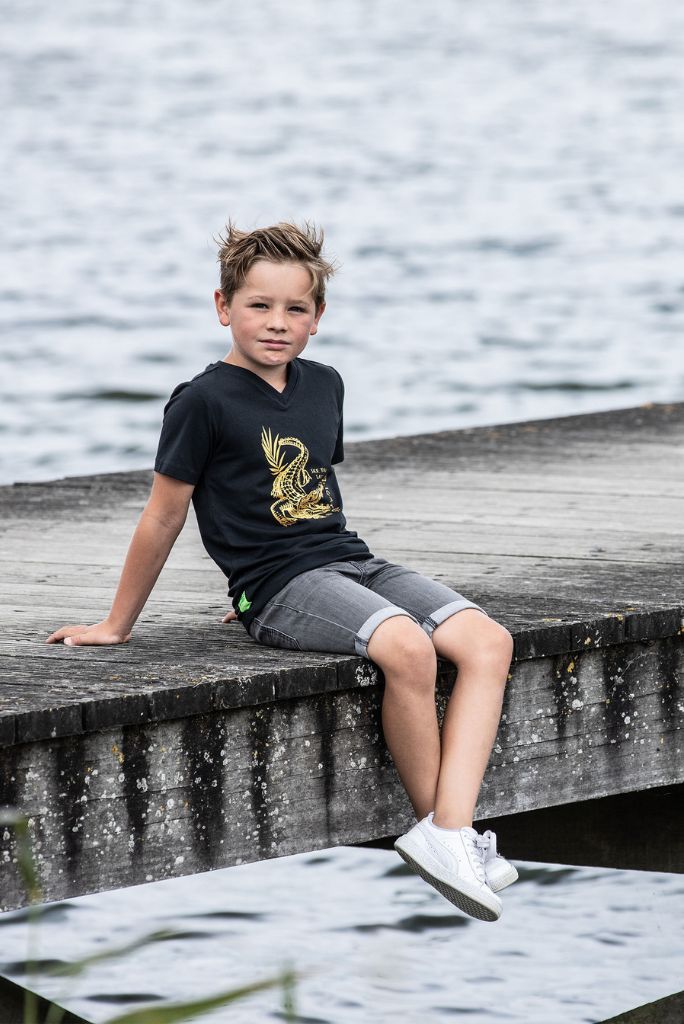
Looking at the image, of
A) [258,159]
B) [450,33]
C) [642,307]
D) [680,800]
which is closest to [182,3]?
[450,33]

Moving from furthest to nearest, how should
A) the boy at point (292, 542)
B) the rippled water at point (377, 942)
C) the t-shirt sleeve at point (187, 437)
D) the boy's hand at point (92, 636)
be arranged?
1. the rippled water at point (377, 942)
2. the boy's hand at point (92, 636)
3. the t-shirt sleeve at point (187, 437)
4. the boy at point (292, 542)

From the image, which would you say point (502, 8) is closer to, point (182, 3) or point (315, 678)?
point (182, 3)

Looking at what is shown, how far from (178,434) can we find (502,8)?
1576 inches

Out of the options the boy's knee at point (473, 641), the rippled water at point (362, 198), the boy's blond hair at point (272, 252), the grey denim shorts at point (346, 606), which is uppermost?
Answer: the rippled water at point (362, 198)

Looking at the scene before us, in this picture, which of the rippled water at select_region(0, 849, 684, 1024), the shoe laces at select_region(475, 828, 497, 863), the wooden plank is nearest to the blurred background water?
the rippled water at select_region(0, 849, 684, 1024)

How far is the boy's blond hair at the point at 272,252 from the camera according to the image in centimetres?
379

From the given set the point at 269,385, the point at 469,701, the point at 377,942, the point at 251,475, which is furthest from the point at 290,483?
the point at 377,942

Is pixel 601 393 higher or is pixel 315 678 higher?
pixel 601 393

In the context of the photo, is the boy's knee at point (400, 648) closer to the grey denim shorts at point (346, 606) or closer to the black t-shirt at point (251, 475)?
the grey denim shorts at point (346, 606)

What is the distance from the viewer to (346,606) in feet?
12.1

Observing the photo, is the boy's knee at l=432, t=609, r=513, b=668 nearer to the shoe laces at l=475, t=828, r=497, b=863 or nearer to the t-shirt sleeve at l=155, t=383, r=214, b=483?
the shoe laces at l=475, t=828, r=497, b=863

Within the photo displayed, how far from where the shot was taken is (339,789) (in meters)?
3.76

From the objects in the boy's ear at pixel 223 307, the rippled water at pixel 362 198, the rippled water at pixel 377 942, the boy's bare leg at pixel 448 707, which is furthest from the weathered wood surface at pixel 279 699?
the rippled water at pixel 362 198

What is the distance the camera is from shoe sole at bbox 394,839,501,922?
11.2ft
